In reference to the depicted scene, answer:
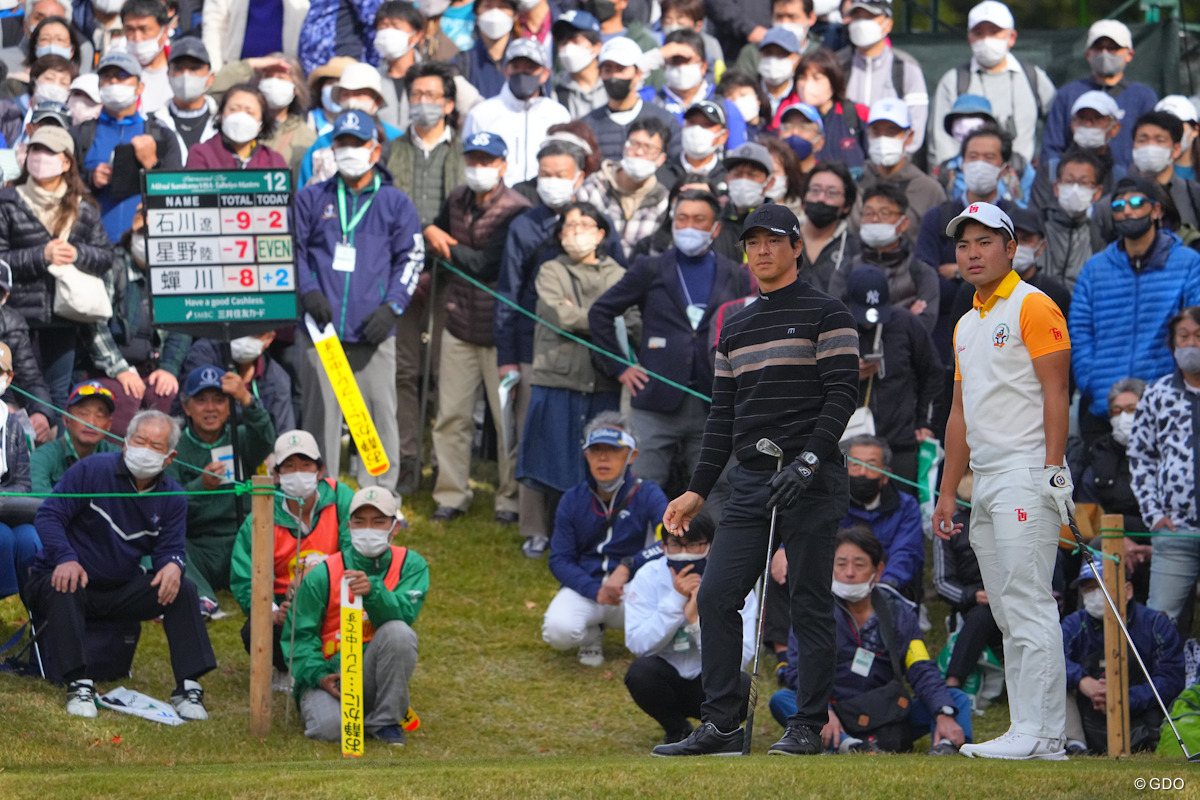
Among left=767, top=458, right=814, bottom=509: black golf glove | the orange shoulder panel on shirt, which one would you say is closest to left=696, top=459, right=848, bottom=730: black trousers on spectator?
left=767, top=458, right=814, bottom=509: black golf glove

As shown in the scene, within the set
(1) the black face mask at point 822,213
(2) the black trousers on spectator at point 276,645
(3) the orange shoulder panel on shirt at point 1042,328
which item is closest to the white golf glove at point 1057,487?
(3) the orange shoulder panel on shirt at point 1042,328

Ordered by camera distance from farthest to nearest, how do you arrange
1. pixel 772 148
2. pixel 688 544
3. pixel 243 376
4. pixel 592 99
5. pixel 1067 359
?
1. pixel 592 99
2. pixel 772 148
3. pixel 243 376
4. pixel 688 544
5. pixel 1067 359

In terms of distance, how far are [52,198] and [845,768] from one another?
7.92 meters

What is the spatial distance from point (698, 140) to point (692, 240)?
1969 millimetres

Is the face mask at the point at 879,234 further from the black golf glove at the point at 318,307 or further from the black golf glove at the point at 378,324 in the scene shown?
the black golf glove at the point at 318,307

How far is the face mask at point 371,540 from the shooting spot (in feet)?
33.1

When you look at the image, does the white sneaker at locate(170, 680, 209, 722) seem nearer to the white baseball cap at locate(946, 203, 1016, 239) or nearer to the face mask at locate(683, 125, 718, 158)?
the white baseball cap at locate(946, 203, 1016, 239)

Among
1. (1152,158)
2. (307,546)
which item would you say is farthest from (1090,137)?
(307,546)

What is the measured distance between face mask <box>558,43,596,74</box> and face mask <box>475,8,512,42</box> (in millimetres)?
793

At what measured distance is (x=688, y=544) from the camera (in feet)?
33.2

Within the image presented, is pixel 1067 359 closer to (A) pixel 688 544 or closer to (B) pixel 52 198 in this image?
(A) pixel 688 544

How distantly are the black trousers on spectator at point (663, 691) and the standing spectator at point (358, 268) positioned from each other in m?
3.63

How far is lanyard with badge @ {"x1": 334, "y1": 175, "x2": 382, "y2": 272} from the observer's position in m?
12.7

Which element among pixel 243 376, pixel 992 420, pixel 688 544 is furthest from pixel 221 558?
pixel 992 420
